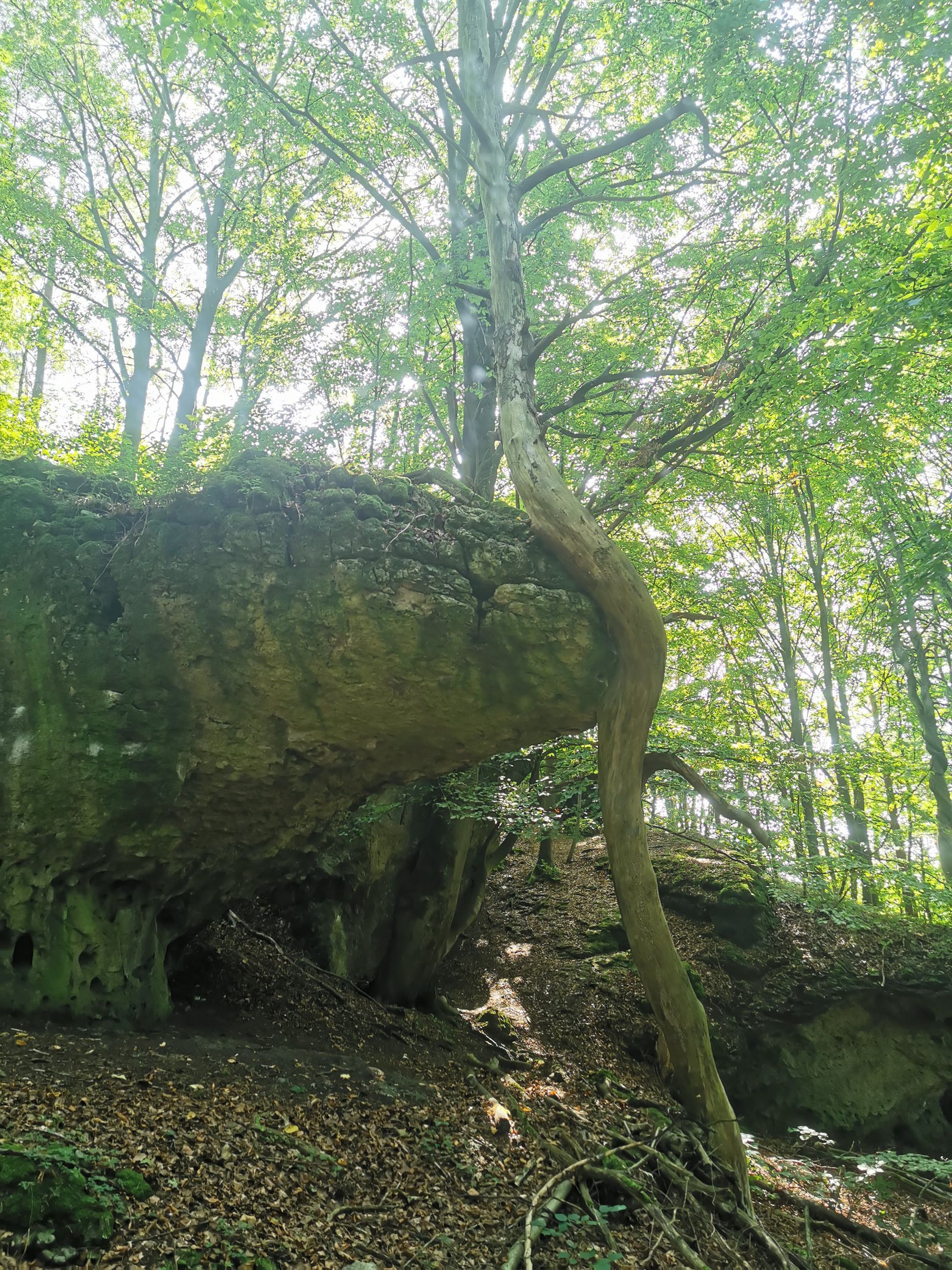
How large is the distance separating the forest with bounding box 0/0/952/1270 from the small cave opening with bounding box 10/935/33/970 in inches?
0.8

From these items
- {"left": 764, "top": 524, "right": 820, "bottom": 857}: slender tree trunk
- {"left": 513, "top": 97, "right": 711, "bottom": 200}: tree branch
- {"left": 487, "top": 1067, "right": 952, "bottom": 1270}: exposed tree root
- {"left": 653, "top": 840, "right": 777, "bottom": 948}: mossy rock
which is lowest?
{"left": 487, "top": 1067, "right": 952, "bottom": 1270}: exposed tree root

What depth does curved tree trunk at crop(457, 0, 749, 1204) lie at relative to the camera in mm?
5625

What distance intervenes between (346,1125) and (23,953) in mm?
2840

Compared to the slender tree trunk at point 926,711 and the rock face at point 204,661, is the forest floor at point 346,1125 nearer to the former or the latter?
the rock face at point 204,661

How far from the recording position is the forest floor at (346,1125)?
356cm

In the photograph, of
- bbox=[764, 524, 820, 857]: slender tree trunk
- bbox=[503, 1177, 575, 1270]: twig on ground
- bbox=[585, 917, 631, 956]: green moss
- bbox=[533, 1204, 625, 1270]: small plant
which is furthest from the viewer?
bbox=[585, 917, 631, 956]: green moss

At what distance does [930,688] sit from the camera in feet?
41.9

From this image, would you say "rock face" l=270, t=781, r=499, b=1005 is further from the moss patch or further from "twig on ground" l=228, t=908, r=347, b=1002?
the moss patch

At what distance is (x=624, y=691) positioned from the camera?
575 centimetres

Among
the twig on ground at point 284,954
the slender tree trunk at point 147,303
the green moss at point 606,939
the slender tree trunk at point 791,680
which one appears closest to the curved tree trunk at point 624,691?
the twig on ground at point 284,954

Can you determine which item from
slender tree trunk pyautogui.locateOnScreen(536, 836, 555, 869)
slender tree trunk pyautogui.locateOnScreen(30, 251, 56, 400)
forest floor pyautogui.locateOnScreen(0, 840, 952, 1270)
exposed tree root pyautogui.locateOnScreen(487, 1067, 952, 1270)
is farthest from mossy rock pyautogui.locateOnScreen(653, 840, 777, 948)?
slender tree trunk pyautogui.locateOnScreen(30, 251, 56, 400)

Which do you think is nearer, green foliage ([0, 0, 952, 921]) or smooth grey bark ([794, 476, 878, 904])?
green foliage ([0, 0, 952, 921])

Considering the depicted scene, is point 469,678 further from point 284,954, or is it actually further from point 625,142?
point 625,142

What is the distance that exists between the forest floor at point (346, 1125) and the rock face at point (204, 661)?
40.3 inches
